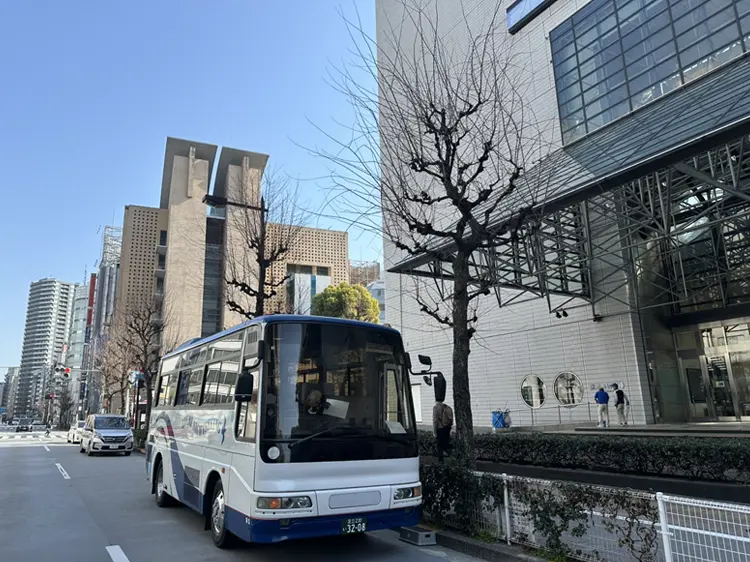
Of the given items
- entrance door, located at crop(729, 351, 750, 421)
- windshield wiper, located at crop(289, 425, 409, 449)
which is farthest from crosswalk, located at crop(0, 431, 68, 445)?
entrance door, located at crop(729, 351, 750, 421)

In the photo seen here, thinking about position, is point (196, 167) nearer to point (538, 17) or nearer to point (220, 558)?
point (538, 17)

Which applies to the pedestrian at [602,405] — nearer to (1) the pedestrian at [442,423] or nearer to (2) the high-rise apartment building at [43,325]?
(1) the pedestrian at [442,423]

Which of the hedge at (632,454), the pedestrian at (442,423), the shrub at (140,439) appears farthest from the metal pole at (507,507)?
the shrub at (140,439)

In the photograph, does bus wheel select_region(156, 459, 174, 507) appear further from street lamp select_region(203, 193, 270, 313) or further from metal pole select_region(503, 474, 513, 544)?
metal pole select_region(503, 474, 513, 544)

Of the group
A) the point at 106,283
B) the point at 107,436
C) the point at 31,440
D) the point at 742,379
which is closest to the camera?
the point at 742,379

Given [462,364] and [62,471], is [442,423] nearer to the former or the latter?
[462,364]

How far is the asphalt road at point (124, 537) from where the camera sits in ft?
19.5

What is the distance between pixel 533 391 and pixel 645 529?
16.9 meters

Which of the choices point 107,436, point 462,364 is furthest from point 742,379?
point 107,436

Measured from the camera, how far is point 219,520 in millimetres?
6309

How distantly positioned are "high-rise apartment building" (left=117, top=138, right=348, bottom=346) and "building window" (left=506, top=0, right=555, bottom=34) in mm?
29893

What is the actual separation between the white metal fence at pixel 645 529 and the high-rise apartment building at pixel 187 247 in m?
43.1

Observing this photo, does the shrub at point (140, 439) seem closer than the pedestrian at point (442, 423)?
No

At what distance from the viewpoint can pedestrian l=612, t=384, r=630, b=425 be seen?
17047mm
